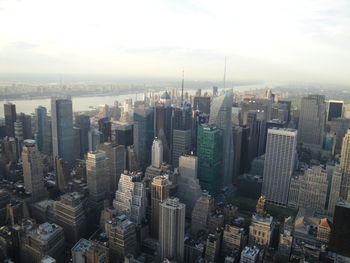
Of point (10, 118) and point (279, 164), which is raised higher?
point (10, 118)

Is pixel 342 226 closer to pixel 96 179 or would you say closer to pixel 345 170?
pixel 345 170

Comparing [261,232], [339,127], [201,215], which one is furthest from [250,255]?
[339,127]

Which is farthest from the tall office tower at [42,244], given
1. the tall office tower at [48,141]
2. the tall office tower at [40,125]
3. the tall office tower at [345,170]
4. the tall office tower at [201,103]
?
the tall office tower at [201,103]

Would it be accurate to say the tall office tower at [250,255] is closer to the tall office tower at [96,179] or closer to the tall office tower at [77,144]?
the tall office tower at [96,179]

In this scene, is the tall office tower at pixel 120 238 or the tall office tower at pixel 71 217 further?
the tall office tower at pixel 71 217

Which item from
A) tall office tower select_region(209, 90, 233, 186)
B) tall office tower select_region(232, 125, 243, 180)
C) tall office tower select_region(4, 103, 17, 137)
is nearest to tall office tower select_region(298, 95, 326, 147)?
tall office tower select_region(232, 125, 243, 180)
